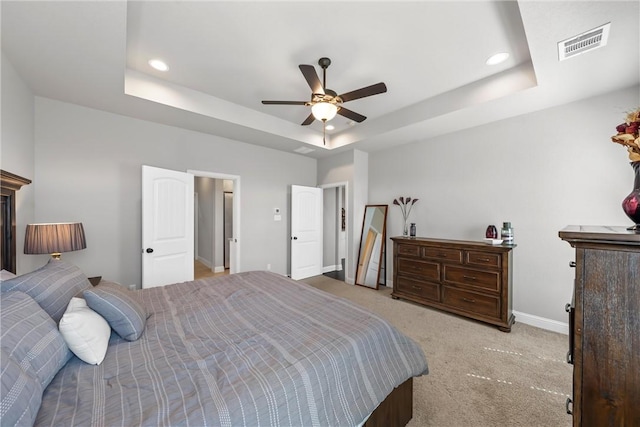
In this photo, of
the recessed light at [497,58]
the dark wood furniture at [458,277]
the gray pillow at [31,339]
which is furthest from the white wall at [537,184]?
the gray pillow at [31,339]

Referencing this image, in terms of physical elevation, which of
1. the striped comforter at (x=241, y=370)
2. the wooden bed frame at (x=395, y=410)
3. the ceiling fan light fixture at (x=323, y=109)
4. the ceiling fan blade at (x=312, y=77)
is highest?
the ceiling fan blade at (x=312, y=77)

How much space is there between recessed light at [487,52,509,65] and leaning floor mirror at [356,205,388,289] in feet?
8.50

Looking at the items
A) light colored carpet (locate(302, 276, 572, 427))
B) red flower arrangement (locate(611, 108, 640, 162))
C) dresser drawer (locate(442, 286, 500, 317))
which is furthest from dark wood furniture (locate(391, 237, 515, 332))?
red flower arrangement (locate(611, 108, 640, 162))

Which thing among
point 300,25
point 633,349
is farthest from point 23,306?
point 300,25

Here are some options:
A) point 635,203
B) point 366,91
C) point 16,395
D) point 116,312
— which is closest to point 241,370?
point 16,395

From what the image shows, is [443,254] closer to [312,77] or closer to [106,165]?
[312,77]

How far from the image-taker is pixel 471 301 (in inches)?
121

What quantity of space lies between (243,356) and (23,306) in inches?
37.3

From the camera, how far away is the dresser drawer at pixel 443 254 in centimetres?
319

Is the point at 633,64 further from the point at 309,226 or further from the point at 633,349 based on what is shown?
the point at 309,226

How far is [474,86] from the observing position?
9.28ft

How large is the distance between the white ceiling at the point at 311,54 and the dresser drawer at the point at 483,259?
1746 mm

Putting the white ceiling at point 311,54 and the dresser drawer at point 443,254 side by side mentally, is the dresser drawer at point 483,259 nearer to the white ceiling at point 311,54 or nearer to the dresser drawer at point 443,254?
the dresser drawer at point 443,254

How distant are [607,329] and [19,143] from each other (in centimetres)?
409
